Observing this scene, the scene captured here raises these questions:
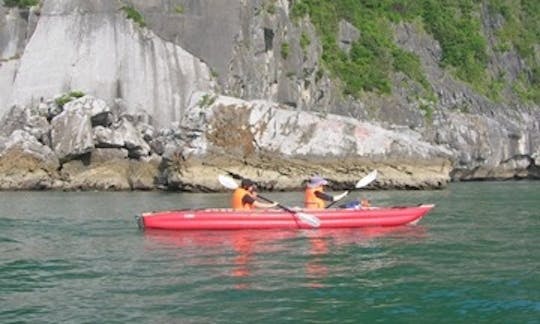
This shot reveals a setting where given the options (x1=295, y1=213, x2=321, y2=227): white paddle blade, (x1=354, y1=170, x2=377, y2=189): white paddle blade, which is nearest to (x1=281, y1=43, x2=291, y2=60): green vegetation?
(x1=354, y1=170, x2=377, y2=189): white paddle blade

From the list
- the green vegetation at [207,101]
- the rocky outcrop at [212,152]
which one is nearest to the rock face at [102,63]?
the rocky outcrop at [212,152]

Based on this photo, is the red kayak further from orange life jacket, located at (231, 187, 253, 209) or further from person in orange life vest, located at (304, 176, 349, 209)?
person in orange life vest, located at (304, 176, 349, 209)

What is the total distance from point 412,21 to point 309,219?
131 ft

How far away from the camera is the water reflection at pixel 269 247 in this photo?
36.7 feet

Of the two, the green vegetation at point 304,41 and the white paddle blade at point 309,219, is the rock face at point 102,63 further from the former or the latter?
the white paddle blade at point 309,219

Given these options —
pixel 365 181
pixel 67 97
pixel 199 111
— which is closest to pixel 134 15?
pixel 67 97

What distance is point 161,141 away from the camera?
33.7 metres

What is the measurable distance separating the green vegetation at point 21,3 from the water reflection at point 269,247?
83.2 feet

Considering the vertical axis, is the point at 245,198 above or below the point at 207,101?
below

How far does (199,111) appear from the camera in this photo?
3244 cm

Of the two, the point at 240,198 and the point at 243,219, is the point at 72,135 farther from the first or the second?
the point at 243,219

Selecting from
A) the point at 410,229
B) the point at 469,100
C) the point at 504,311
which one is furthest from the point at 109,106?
the point at 504,311

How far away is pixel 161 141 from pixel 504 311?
26323 mm

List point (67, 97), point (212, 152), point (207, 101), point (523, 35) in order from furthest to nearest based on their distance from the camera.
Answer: point (523, 35), point (67, 97), point (207, 101), point (212, 152)
